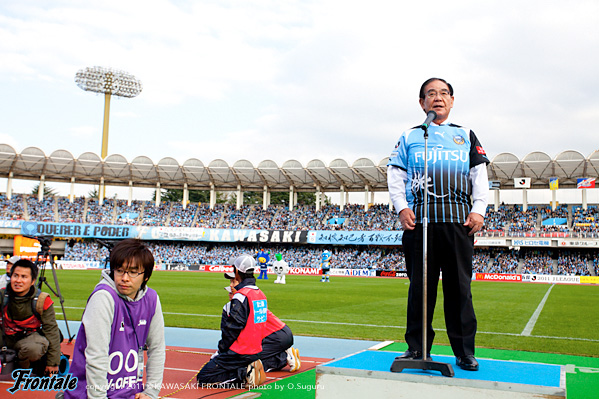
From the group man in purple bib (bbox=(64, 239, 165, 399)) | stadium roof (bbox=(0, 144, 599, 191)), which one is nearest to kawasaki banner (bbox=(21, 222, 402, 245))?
stadium roof (bbox=(0, 144, 599, 191))

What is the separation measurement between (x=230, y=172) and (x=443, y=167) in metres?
50.0

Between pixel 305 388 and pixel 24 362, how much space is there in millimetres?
3168

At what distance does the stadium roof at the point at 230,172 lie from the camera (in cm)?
4662

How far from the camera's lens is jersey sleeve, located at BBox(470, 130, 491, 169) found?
14.4 feet

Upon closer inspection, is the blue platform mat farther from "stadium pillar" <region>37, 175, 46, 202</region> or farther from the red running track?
"stadium pillar" <region>37, 175, 46, 202</region>

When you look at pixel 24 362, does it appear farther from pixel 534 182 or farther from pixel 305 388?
pixel 534 182

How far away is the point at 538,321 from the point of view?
45.2 feet

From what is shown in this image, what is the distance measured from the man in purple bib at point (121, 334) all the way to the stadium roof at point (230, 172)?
45.1m

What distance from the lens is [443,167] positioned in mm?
4332

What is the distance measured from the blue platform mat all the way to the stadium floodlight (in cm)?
6568

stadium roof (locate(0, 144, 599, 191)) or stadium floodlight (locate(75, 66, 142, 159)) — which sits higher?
stadium floodlight (locate(75, 66, 142, 159))

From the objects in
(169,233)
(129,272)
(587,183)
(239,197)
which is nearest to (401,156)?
(129,272)

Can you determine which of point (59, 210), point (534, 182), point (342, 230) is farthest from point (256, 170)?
point (534, 182)

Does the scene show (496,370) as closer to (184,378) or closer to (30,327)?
(184,378)
